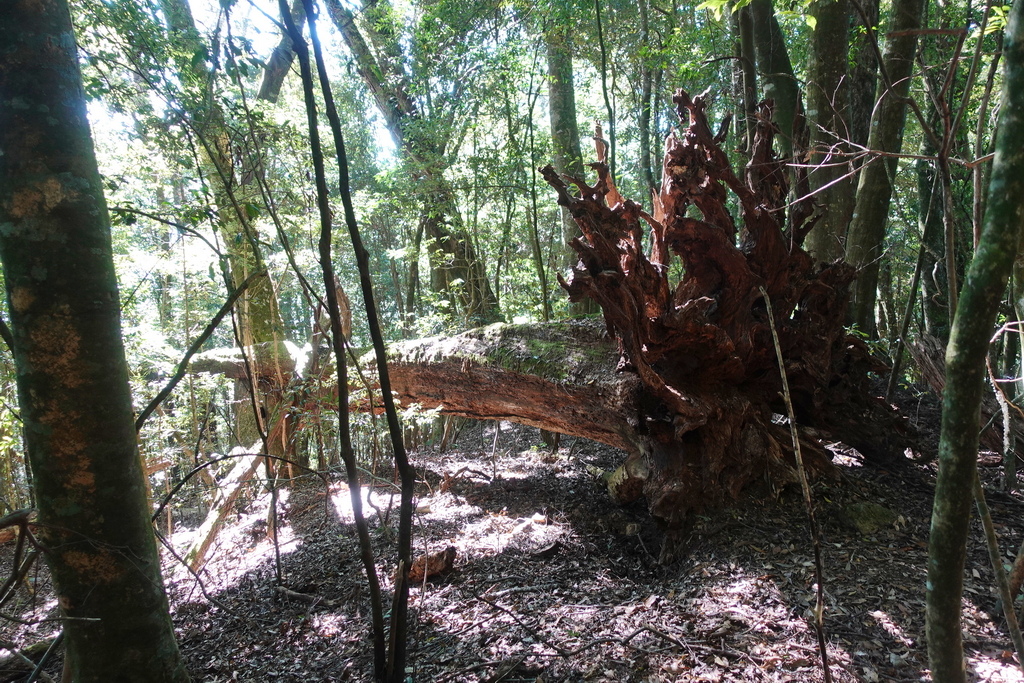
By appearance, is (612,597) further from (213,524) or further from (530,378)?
(213,524)

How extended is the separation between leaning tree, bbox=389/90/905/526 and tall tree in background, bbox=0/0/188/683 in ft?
7.55

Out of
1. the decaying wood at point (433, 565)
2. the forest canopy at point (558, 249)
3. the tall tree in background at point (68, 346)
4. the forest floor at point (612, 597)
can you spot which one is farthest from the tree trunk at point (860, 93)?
the tall tree in background at point (68, 346)

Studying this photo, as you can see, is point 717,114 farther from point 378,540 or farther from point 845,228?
point 378,540

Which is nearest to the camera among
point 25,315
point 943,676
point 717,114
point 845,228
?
point 943,676

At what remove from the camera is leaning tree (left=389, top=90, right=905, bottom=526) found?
3.56 metres

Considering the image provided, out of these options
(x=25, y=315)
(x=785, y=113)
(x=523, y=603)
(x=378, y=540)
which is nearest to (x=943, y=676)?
(x=523, y=603)

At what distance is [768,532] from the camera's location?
11.0ft

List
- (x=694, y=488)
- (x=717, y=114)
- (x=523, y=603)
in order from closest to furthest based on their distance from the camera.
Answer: (x=523, y=603), (x=694, y=488), (x=717, y=114)

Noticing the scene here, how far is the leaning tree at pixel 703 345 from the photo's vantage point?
3.56 meters

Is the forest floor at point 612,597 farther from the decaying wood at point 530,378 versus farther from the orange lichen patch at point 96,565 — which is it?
the decaying wood at point 530,378

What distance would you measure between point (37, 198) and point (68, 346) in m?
0.50

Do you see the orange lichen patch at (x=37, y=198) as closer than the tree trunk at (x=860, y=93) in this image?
Yes

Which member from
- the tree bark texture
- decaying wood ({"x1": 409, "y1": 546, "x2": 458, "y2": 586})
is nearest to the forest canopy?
the tree bark texture

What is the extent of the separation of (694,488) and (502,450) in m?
3.58
